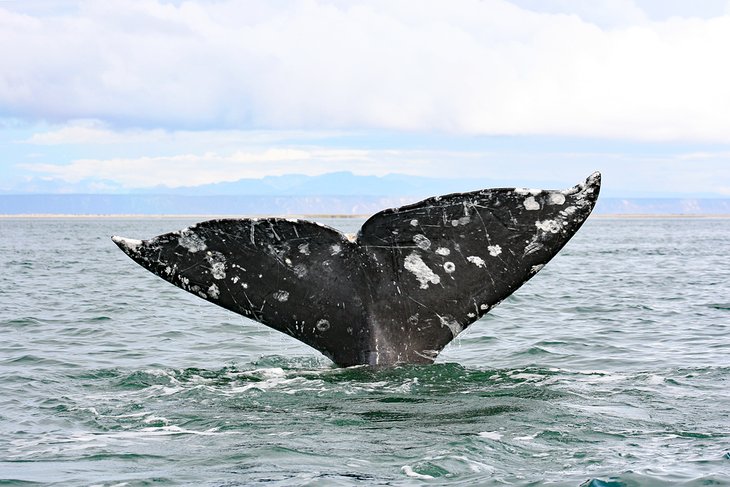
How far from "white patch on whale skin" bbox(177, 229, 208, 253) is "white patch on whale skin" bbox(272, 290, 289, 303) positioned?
23.0 inches

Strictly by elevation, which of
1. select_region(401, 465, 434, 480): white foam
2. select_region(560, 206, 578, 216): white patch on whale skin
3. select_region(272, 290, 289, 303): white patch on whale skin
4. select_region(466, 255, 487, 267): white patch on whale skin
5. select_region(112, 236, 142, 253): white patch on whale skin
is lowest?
select_region(401, 465, 434, 480): white foam

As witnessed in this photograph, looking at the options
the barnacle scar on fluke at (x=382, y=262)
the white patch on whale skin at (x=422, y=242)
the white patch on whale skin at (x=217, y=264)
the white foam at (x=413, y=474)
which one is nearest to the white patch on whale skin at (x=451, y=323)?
the barnacle scar on fluke at (x=382, y=262)

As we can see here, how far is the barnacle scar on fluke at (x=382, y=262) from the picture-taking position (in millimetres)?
6270

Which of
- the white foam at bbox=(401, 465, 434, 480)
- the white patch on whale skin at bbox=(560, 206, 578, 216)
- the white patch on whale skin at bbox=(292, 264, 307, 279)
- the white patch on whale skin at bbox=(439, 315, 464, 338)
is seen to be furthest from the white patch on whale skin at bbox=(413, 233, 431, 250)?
the white foam at bbox=(401, 465, 434, 480)

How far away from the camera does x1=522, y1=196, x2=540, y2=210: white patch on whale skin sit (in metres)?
6.20

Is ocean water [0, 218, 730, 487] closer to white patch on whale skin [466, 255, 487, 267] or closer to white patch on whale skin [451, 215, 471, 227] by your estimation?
white patch on whale skin [466, 255, 487, 267]

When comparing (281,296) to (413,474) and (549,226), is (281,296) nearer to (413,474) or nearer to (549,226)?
(549,226)

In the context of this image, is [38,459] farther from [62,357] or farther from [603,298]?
[603,298]

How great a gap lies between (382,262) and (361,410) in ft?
3.26

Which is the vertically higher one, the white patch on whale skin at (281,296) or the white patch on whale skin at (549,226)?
the white patch on whale skin at (549,226)

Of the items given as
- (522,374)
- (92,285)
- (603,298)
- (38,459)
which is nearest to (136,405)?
(38,459)

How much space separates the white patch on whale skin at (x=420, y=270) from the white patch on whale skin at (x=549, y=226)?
779 millimetres

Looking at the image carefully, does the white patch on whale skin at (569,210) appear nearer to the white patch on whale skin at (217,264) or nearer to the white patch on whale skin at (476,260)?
the white patch on whale skin at (476,260)

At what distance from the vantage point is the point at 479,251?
6395 millimetres
